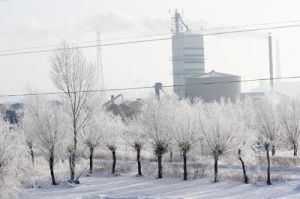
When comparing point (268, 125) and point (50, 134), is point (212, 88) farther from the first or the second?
point (50, 134)

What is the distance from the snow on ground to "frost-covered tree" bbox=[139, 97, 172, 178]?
353 cm

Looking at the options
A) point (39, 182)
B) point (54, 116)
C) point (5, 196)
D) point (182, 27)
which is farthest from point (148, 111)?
point (182, 27)

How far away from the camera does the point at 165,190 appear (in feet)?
111

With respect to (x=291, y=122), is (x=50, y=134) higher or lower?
lower

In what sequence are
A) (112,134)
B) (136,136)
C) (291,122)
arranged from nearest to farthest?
(136,136), (112,134), (291,122)

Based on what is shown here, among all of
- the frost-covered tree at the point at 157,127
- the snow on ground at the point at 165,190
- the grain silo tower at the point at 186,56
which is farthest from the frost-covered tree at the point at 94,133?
the grain silo tower at the point at 186,56

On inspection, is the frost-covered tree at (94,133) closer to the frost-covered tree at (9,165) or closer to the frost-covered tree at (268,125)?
the frost-covered tree at (268,125)

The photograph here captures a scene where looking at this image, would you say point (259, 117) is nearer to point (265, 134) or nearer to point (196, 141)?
point (265, 134)

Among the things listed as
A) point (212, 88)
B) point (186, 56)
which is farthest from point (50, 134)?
point (186, 56)

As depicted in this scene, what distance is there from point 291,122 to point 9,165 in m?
34.1

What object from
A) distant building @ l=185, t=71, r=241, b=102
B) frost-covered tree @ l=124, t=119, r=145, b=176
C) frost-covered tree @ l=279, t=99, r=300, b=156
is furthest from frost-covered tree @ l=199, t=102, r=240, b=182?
distant building @ l=185, t=71, r=241, b=102

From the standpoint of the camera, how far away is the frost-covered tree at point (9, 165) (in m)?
28.4

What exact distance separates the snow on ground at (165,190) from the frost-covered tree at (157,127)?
139 inches

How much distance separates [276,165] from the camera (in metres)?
45.4
